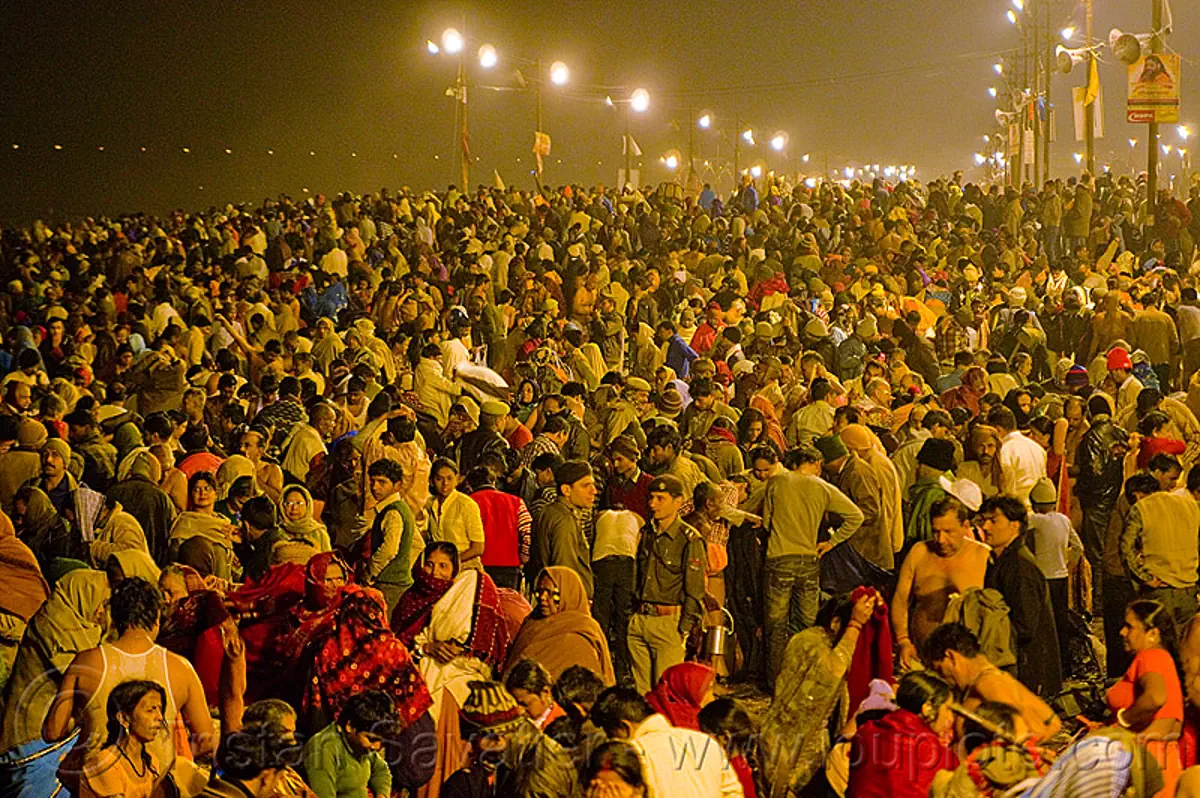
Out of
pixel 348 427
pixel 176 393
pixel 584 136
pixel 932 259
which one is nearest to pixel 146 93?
pixel 932 259

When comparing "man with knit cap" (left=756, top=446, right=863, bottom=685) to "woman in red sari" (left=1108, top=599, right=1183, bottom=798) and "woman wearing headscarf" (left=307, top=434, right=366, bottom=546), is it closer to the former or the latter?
"woman wearing headscarf" (left=307, top=434, right=366, bottom=546)

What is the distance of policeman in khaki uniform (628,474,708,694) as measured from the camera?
9.03 metres

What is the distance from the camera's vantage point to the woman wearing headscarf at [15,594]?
824 cm

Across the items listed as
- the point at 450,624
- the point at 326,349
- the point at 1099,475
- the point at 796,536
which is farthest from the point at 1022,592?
the point at 326,349

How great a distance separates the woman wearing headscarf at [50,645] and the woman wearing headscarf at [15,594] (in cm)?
63

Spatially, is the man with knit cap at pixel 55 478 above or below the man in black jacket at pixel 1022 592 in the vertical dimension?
above

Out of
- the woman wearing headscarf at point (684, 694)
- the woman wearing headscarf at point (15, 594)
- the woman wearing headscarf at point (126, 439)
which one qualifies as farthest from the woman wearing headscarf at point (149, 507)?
the woman wearing headscarf at point (684, 694)

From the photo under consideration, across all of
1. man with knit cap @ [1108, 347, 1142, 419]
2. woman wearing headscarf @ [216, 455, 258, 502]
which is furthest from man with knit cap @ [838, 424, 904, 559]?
woman wearing headscarf @ [216, 455, 258, 502]

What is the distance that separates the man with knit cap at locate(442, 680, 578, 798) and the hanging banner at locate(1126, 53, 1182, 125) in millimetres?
21291

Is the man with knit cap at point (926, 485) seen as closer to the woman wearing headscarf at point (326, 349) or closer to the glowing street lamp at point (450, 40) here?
the woman wearing headscarf at point (326, 349)

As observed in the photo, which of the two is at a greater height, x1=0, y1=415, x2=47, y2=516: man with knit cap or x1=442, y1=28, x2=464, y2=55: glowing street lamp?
x1=442, y1=28, x2=464, y2=55: glowing street lamp

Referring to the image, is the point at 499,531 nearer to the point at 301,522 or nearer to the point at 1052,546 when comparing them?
the point at 301,522

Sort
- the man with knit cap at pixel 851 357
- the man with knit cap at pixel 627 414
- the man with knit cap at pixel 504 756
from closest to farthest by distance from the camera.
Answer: the man with knit cap at pixel 504 756, the man with knit cap at pixel 627 414, the man with knit cap at pixel 851 357

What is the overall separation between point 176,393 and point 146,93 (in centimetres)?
2915
